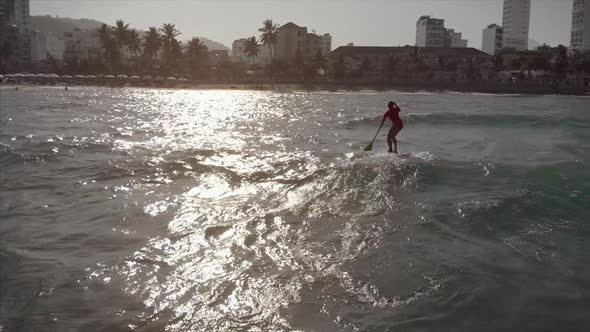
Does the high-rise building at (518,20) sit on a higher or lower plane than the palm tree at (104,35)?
higher

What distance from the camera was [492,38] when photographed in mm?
157375

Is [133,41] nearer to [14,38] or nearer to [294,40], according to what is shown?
[294,40]

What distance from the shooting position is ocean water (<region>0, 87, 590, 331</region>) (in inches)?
180

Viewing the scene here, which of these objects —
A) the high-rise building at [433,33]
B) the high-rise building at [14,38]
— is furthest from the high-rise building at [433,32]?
the high-rise building at [14,38]

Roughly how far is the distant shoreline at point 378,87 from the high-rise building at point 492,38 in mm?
83033

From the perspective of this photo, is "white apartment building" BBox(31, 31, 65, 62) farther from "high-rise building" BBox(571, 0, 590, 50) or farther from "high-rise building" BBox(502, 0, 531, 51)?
"high-rise building" BBox(502, 0, 531, 51)

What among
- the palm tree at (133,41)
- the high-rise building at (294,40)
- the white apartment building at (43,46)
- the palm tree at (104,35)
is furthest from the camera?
the white apartment building at (43,46)

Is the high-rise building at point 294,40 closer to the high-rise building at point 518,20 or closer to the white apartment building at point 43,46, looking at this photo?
the white apartment building at point 43,46

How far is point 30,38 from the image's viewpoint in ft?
413

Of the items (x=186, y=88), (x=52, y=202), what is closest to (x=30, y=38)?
(x=186, y=88)

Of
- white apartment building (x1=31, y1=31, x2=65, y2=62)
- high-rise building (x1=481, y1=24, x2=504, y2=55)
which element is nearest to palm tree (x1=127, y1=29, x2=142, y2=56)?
white apartment building (x1=31, y1=31, x2=65, y2=62)

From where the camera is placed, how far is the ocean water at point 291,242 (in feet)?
15.0

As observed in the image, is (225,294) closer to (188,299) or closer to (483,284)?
(188,299)

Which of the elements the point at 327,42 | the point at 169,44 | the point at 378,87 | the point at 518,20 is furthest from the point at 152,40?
the point at 518,20
